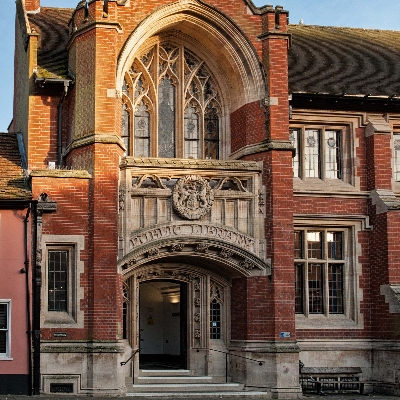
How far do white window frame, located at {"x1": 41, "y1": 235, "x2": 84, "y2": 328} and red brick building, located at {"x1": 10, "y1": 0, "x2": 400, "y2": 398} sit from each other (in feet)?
0.16

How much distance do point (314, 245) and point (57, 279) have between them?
7428mm

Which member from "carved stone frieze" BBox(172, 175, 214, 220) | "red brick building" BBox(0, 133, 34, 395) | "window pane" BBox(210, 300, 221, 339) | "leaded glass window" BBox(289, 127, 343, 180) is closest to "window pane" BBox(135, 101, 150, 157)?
"carved stone frieze" BBox(172, 175, 214, 220)

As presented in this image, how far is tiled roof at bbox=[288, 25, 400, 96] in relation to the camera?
24.2 m

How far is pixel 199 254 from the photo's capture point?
2125 cm

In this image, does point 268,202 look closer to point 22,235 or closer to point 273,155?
point 273,155

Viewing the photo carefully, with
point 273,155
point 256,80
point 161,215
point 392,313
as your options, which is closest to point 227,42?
point 256,80

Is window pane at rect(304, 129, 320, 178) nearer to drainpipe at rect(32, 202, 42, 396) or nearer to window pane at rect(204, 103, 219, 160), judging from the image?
window pane at rect(204, 103, 219, 160)

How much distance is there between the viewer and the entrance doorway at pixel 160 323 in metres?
26.6

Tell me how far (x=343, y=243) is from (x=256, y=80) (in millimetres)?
5335

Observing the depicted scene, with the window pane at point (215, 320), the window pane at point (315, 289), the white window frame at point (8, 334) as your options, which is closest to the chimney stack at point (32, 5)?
the white window frame at point (8, 334)

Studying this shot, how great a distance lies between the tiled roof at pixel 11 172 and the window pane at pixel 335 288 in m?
8.77

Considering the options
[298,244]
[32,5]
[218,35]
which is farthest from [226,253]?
[32,5]

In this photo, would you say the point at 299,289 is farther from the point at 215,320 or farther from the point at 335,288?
the point at 215,320

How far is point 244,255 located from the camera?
2112cm
